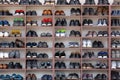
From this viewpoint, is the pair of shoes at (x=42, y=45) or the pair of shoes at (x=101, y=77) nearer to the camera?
the pair of shoes at (x=101, y=77)

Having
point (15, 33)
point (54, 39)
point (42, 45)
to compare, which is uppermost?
point (15, 33)

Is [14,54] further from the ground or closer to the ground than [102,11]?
closer to the ground

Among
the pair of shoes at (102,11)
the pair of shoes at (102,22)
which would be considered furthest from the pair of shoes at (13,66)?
the pair of shoes at (102,11)

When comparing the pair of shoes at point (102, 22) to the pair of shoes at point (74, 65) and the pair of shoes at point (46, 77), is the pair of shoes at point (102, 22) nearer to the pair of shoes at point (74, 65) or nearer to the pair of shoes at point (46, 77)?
the pair of shoes at point (74, 65)

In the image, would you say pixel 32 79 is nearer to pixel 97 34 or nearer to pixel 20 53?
pixel 20 53

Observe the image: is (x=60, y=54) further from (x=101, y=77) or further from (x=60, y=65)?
(x=101, y=77)

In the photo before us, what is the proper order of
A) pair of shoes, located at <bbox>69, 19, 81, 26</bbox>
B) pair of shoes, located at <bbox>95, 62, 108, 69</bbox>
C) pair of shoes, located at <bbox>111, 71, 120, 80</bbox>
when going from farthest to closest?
1. pair of shoes, located at <bbox>69, 19, 81, 26</bbox>
2. pair of shoes, located at <bbox>95, 62, 108, 69</bbox>
3. pair of shoes, located at <bbox>111, 71, 120, 80</bbox>

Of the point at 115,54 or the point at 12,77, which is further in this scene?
the point at 115,54

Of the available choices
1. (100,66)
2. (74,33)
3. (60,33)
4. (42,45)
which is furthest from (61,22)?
(100,66)

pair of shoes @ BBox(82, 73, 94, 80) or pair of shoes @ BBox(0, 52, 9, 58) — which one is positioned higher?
pair of shoes @ BBox(0, 52, 9, 58)

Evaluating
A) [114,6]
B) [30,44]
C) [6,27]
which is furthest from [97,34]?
[6,27]

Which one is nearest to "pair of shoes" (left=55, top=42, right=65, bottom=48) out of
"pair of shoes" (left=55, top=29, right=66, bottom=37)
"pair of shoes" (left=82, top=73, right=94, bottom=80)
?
"pair of shoes" (left=55, top=29, right=66, bottom=37)

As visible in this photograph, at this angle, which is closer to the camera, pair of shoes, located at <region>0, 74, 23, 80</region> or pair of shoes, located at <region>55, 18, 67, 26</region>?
pair of shoes, located at <region>0, 74, 23, 80</region>

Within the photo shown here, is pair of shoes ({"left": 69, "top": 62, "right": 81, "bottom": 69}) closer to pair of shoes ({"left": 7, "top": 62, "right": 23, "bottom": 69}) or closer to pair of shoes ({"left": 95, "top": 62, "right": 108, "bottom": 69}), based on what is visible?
pair of shoes ({"left": 95, "top": 62, "right": 108, "bottom": 69})
